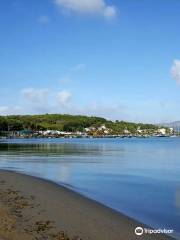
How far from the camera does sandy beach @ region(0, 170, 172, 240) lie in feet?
38.5

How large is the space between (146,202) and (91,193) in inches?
155

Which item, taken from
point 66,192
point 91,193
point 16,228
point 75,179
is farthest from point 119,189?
point 16,228

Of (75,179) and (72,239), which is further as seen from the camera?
(75,179)

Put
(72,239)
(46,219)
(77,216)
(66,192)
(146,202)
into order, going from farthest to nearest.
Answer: (66,192) < (146,202) < (77,216) < (46,219) < (72,239)

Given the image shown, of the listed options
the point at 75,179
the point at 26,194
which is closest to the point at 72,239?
the point at 26,194

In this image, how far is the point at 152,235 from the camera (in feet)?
41.3

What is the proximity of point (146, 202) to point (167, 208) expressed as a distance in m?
1.87

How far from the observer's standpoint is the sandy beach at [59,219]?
11.8 metres

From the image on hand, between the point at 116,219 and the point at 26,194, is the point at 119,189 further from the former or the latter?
the point at 116,219

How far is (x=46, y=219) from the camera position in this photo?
13828mm

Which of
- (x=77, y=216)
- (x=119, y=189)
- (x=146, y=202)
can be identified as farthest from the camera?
(x=119, y=189)

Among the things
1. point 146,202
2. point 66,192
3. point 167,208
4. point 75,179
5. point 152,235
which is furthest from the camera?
point 75,179

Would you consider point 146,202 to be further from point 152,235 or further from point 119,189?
point 152,235

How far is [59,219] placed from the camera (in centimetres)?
1404
